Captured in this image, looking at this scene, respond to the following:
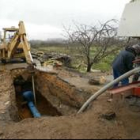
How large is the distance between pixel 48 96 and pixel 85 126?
20.2 ft

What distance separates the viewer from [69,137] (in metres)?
5.65

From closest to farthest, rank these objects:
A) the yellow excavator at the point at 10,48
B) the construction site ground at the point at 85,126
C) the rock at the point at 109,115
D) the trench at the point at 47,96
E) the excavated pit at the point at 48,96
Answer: the construction site ground at the point at 85,126 → the rock at the point at 109,115 → the excavated pit at the point at 48,96 → the trench at the point at 47,96 → the yellow excavator at the point at 10,48

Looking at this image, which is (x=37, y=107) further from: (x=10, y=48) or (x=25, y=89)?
(x=10, y=48)

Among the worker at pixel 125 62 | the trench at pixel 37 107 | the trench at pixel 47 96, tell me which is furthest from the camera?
the trench at pixel 37 107

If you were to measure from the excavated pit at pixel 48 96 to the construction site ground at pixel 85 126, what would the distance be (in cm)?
202

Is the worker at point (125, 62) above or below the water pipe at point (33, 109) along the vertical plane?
above

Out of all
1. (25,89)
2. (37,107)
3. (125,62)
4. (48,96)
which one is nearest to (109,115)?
(125,62)

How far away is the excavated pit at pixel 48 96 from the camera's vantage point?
9.89 metres

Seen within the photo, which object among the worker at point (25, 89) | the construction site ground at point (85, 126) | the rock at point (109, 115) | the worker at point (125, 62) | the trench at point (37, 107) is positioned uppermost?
the worker at point (125, 62)

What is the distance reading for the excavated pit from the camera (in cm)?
989

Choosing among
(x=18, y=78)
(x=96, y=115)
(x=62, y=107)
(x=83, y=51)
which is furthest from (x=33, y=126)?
(x=83, y=51)

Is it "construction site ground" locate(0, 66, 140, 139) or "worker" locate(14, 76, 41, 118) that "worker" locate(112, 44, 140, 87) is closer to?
"construction site ground" locate(0, 66, 140, 139)

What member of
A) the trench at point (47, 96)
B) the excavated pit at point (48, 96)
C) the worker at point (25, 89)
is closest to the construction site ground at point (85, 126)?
the excavated pit at point (48, 96)

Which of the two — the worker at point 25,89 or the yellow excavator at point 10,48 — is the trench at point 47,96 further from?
the yellow excavator at point 10,48
